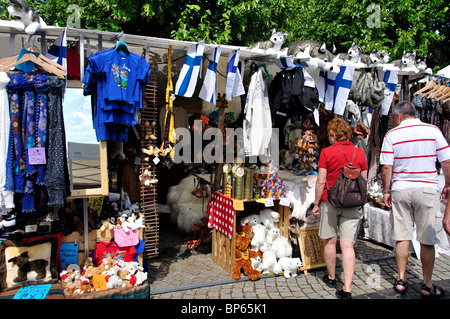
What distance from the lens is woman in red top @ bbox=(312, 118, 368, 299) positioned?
3.47 meters

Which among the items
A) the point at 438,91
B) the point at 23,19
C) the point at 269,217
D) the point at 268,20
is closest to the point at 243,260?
the point at 269,217

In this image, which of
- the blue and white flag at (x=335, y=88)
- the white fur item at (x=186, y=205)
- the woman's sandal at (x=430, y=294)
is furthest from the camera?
the white fur item at (x=186, y=205)

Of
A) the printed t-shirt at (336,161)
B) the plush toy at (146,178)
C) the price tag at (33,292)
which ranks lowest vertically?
the price tag at (33,292)

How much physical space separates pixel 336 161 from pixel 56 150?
270cm

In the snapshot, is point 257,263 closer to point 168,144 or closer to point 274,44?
point 168,144

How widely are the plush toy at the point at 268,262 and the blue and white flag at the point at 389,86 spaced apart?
2.80 m

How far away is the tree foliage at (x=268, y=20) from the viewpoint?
286 inches

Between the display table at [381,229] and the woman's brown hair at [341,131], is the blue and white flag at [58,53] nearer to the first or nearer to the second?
the woman's brown hair at [341,131]

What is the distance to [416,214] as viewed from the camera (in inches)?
135

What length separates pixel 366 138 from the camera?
5.29 metres

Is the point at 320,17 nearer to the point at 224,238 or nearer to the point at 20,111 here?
the point at 224,238

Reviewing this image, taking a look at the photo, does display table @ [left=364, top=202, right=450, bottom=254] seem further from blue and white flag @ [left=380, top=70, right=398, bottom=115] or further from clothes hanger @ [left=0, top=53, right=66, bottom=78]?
clothes hanger @ [left=0, top=53, right=66, bottom=78]

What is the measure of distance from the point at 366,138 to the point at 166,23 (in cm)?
537

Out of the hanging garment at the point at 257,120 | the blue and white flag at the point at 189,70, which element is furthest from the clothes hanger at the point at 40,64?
the hanging garment at the point at 257,120
